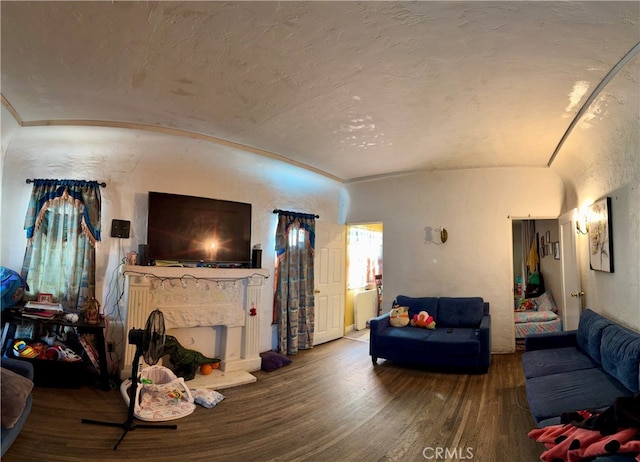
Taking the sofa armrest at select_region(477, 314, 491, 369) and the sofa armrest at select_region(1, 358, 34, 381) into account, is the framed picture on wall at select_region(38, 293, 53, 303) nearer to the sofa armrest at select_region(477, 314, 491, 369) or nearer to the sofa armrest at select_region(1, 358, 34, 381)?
the sofa armrest at select_region(1, 358, 34, 381)

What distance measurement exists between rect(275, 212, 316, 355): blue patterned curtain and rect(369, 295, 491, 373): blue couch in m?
0.99

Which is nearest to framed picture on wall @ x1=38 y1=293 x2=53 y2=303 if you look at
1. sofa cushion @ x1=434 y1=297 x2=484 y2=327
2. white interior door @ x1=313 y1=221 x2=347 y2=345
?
white interior door @ x1=313 y1=221 x2=347 y2=345

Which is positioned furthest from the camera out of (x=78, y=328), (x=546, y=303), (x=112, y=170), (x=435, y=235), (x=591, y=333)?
(x=546, y=303)

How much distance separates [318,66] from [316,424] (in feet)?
8.71

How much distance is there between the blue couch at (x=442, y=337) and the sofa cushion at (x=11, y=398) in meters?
3.18

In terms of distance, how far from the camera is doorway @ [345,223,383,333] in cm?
567

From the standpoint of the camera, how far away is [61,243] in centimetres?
315

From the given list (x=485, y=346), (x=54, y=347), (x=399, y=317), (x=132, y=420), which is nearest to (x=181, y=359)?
(x=132, y=420)

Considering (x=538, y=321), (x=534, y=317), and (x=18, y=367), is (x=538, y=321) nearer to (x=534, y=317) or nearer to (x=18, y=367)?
(x=534, y=317)

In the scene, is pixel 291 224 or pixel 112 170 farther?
pixel 291 224

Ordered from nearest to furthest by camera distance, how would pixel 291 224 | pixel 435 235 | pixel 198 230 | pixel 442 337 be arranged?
pixel 198 230 < pixel 442 337 < pixel 291 224 < pixel 435 235

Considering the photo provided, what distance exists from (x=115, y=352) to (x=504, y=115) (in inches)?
175

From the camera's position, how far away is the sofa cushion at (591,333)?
2.64 metres

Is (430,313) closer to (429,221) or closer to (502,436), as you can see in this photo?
(429,221)
